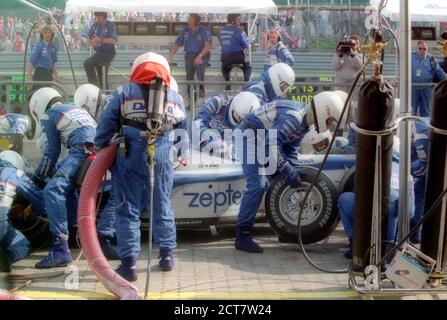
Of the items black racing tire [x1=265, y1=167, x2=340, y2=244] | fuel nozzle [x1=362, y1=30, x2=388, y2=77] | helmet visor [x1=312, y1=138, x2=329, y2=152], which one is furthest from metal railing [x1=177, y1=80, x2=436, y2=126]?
fuel nozzle [x1=362, y1=30, x2=388, y2=77]

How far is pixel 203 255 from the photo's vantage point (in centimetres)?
711

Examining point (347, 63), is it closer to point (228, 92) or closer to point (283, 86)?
point (228, 92)

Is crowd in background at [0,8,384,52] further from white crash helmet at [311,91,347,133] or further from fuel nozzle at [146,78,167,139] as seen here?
fuel nozzle at [146,78,167,139]

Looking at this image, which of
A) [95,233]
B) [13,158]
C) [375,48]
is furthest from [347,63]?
[95,233]

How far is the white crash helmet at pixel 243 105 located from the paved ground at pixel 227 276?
1.47 meters

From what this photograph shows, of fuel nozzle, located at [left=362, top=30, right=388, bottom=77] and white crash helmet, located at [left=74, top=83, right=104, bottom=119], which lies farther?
white crash helmet, located at [left=74, top=83, right=104, bottom=119]

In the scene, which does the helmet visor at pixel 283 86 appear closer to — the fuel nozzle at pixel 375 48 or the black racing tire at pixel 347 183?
the black racing tire at pixel 347 183

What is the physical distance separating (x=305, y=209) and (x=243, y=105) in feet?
5.35

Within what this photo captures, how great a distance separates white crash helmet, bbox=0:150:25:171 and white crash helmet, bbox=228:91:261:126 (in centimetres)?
232

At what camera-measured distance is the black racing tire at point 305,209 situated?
7238 millimetres

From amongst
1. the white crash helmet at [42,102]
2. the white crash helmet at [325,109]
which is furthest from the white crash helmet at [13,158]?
the white crash helmet at [325,109]

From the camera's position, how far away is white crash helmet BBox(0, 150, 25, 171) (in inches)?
284
